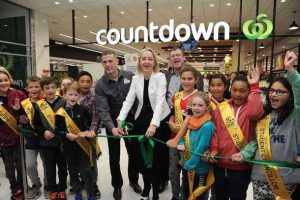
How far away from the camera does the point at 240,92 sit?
1.93 meters

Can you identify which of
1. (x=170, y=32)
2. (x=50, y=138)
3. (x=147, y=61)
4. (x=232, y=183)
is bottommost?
(x=232, y=183)

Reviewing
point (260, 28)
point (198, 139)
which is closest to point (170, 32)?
point (260, 28)

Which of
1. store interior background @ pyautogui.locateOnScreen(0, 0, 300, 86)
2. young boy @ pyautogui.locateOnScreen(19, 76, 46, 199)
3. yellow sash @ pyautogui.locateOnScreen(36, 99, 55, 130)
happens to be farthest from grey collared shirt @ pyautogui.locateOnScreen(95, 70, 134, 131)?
store interior background @ pyautogui.locateOnScreen(0, 0, 300, 86)

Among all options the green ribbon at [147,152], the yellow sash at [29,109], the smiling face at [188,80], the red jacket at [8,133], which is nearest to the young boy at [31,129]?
the yellow sash at [29,109]

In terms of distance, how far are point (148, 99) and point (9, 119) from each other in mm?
1541

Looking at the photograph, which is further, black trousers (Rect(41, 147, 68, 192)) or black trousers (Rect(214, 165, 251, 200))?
black trousers (Rect(41, 147, 68, 192))

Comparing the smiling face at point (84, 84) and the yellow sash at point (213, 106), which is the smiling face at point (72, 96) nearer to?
the smiling face at point (84, 84)

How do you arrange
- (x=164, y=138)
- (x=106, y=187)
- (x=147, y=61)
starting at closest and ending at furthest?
(x=147, y=61)
(x=164, y=138)
(x=106, y=187)

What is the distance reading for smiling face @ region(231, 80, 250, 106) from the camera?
193 centimetres

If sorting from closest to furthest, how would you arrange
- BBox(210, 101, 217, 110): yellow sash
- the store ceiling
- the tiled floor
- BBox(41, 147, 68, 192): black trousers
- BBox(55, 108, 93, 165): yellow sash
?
BBox(210, 101, 217, 110): yellow sash → BBox(55, 108, 93, 165): yellow sash → BBox(41, 147, 68, 192): black trousers → the tiled floor → the store ceiling

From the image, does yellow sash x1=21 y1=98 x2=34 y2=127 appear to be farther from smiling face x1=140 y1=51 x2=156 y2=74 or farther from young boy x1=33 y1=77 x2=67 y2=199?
smiling face x1=140 y1=51 x2=156 y2=74

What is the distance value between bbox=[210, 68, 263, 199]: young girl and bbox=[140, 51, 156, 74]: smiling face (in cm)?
83

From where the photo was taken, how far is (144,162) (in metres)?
2.55

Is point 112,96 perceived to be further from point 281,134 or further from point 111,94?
point 281,134
